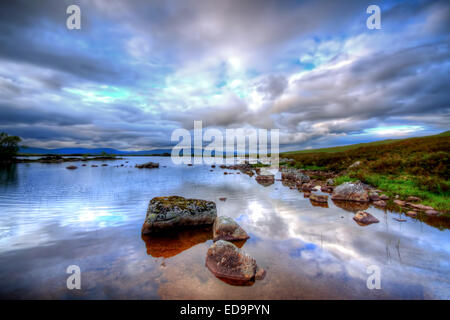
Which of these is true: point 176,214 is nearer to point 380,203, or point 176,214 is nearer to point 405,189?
point 380,203

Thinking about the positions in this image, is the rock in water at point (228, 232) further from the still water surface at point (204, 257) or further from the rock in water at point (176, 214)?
the rock in water at point (176, 214)

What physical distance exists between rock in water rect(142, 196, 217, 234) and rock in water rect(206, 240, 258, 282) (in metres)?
3.53

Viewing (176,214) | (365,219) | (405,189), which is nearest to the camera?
(176,214)

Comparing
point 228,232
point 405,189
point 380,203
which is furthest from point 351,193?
point 228,232

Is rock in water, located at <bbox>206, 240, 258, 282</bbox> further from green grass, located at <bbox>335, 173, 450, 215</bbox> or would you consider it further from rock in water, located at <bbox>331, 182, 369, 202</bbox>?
green grass, located at <bbox>335, 173, 450, 215</bbox>

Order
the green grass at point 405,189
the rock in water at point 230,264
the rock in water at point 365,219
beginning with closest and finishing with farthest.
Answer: the rock in water at point 230,264, the rock in water at point 365,219, the green grass at point 405,189

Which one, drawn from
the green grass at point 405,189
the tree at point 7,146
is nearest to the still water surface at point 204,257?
the green grass at point 405,189

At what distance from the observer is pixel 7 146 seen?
79938 millimetres

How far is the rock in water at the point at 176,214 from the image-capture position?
8.80m

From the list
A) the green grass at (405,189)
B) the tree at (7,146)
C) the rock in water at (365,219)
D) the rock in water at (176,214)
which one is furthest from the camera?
the tree at (7,146)

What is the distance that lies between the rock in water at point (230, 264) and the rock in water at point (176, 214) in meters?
3.53

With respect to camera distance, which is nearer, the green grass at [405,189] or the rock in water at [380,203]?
the green grass at [405,189]

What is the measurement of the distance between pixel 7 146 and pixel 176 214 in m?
118

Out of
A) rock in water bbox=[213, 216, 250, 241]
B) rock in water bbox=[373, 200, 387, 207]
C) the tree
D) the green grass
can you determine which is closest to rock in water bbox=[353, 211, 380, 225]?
rock in water bbox=[373, 200, 387, 207]
